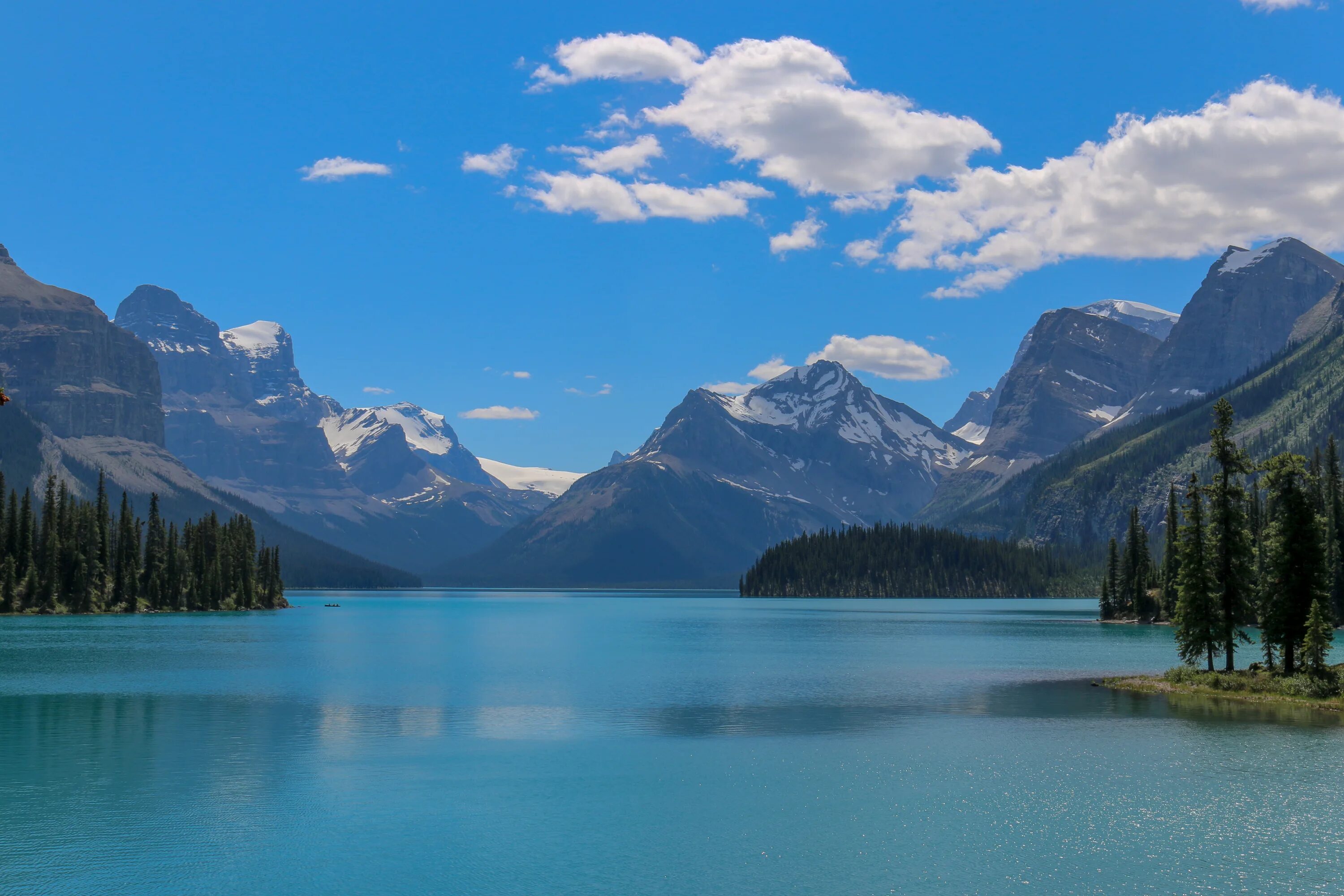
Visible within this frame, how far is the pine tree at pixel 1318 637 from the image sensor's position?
2859 inches

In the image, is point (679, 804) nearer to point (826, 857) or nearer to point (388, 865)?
point (826, 857)

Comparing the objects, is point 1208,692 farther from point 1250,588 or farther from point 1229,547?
point 1229,547

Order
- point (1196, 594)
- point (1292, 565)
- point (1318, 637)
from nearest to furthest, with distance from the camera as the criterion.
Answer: point (1318, 637) < point (1292, 565) < point (1196, 594)

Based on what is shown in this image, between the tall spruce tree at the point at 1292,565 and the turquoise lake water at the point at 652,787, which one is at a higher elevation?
the tall spruce tree at the point at 1292,565

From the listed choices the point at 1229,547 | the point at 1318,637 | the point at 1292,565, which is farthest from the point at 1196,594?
the point at 1318,637

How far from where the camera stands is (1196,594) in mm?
83438

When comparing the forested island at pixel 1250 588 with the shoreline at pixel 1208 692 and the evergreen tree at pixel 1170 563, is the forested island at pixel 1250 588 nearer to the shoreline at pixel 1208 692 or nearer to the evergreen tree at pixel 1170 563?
the shoreline at pixel 1208 692

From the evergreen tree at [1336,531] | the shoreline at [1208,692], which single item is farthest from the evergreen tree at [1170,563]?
the shoreline at [1208,692]

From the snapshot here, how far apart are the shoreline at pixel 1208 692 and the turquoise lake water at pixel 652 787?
2579 mm

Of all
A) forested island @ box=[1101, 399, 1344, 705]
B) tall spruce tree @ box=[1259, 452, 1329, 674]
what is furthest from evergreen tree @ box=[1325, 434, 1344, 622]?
tall spruce tree @ box=[1259, 452, 1329, 674]

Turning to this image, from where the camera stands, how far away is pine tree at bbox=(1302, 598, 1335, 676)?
72.6 m

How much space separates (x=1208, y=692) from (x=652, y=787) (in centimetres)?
4948

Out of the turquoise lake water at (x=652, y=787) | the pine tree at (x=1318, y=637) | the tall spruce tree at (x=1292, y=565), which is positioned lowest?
the turquoise lake water at (x=652, y=787)

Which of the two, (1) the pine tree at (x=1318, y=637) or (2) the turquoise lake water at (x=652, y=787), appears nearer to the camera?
(2) the turquoise lake water at (x=652, y=787)
